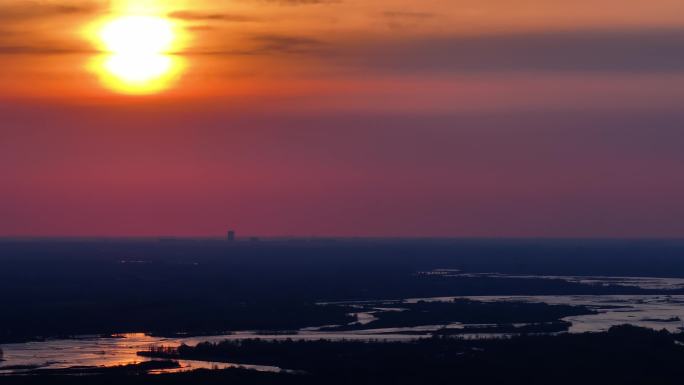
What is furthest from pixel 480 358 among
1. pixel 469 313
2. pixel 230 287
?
pixel 230 287

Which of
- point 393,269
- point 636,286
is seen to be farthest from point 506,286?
point 393,269

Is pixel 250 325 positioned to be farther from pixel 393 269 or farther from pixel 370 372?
pixel 393 269

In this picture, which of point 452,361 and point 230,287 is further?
point 230,287

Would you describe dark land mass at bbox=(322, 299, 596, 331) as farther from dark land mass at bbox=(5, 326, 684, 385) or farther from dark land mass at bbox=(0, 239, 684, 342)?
dark land mass at bbox=(5, 326, 684, 385)

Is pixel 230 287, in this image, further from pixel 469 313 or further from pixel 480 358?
pixel 480 358

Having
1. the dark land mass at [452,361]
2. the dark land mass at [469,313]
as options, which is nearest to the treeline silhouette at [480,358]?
the dark land mass at [452,361]

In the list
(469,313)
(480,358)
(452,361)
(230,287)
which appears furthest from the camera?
(230,287)

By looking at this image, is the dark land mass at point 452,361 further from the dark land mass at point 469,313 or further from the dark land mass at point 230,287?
the dark land mass at point 230,287

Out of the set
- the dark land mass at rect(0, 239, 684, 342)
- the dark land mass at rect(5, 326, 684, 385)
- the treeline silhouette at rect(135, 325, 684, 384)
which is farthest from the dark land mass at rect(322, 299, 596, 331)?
the dark land mass at rect(5, 326, 684, 385)
